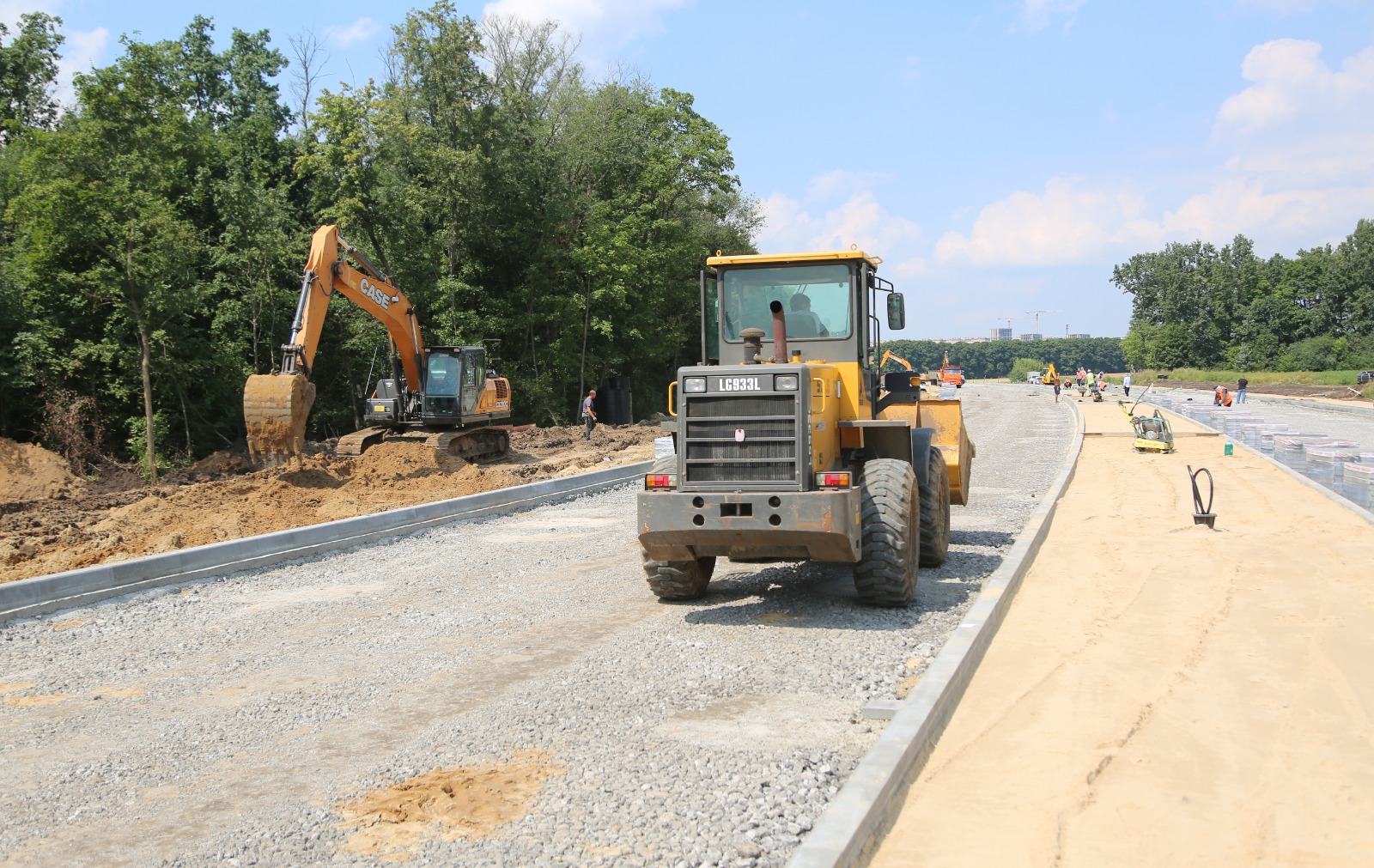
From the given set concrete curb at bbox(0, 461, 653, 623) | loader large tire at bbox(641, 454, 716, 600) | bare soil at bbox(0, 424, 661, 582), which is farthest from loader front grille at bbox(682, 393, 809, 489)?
bare soil at bbox(0, 424, 661, 582)

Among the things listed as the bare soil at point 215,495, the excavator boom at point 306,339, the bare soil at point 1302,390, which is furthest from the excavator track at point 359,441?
the bare soil at point 1302,390

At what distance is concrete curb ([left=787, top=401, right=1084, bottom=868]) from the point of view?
4102 mm

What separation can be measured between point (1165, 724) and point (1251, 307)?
117 meters

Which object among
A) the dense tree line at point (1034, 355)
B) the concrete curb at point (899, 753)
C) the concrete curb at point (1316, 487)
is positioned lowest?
the concrete curb at point (1316, 487)

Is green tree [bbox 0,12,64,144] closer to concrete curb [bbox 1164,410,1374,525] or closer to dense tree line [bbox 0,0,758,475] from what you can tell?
dense tree line [bbox 0,0,758,475]

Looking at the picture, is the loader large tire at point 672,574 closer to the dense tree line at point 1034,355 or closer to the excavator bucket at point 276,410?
the excavator bucket at point 276,410

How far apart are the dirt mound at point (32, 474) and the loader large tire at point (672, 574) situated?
17679 millimetres

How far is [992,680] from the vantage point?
267 inches

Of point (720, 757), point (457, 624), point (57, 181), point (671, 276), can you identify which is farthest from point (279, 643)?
point (671, 276)

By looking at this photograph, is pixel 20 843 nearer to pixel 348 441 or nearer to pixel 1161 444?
pixel 348 441

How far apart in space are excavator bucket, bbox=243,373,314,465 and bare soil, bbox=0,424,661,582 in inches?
28.6

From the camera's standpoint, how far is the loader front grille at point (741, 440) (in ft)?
27.1

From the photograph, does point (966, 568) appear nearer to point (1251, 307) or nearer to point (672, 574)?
point (672, 574)

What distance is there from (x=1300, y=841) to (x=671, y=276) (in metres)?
41.4
